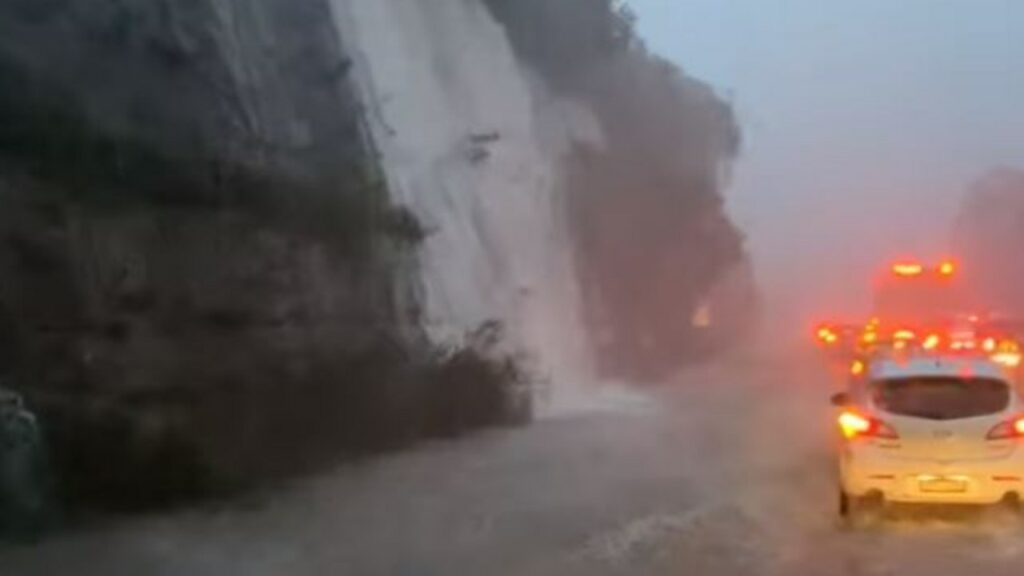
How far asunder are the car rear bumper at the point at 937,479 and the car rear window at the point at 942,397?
1.76 feet

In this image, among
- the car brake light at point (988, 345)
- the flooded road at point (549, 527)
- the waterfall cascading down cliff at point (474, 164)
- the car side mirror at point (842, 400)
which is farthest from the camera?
the car brake light at point (988, 345)

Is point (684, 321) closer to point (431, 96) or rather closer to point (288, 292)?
point (431, 96)

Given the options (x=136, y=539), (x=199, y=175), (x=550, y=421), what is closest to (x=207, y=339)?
(x=199, y=175)

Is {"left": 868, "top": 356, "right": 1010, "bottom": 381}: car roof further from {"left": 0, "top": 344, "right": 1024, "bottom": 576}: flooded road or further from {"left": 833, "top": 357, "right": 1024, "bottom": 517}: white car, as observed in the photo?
{"left": 0, "top": 344, "right": 1024, "bottom": 576}: flooded road

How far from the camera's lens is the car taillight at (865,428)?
16.5 meters

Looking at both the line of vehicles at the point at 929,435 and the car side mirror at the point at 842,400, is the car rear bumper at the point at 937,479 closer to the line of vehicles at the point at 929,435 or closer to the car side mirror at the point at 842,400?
the line of vehicles at the point at 929,435

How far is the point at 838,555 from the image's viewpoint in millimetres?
14344

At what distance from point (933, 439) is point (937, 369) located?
1.04 meters

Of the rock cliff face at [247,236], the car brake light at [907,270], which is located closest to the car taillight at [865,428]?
the rock cliff face at [247,236]

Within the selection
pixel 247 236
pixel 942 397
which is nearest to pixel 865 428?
pixel 942 397

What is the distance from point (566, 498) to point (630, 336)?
1166 inches

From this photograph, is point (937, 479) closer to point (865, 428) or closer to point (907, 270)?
point (865, 428)

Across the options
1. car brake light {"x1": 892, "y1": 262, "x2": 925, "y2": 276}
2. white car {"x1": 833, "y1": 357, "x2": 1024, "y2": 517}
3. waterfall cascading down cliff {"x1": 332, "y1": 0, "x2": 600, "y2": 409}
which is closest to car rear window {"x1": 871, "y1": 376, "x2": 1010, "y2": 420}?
white car {"x1": 833, "y1": 357, "x2": 1024, "y2": 517}

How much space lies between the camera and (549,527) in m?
16.1
